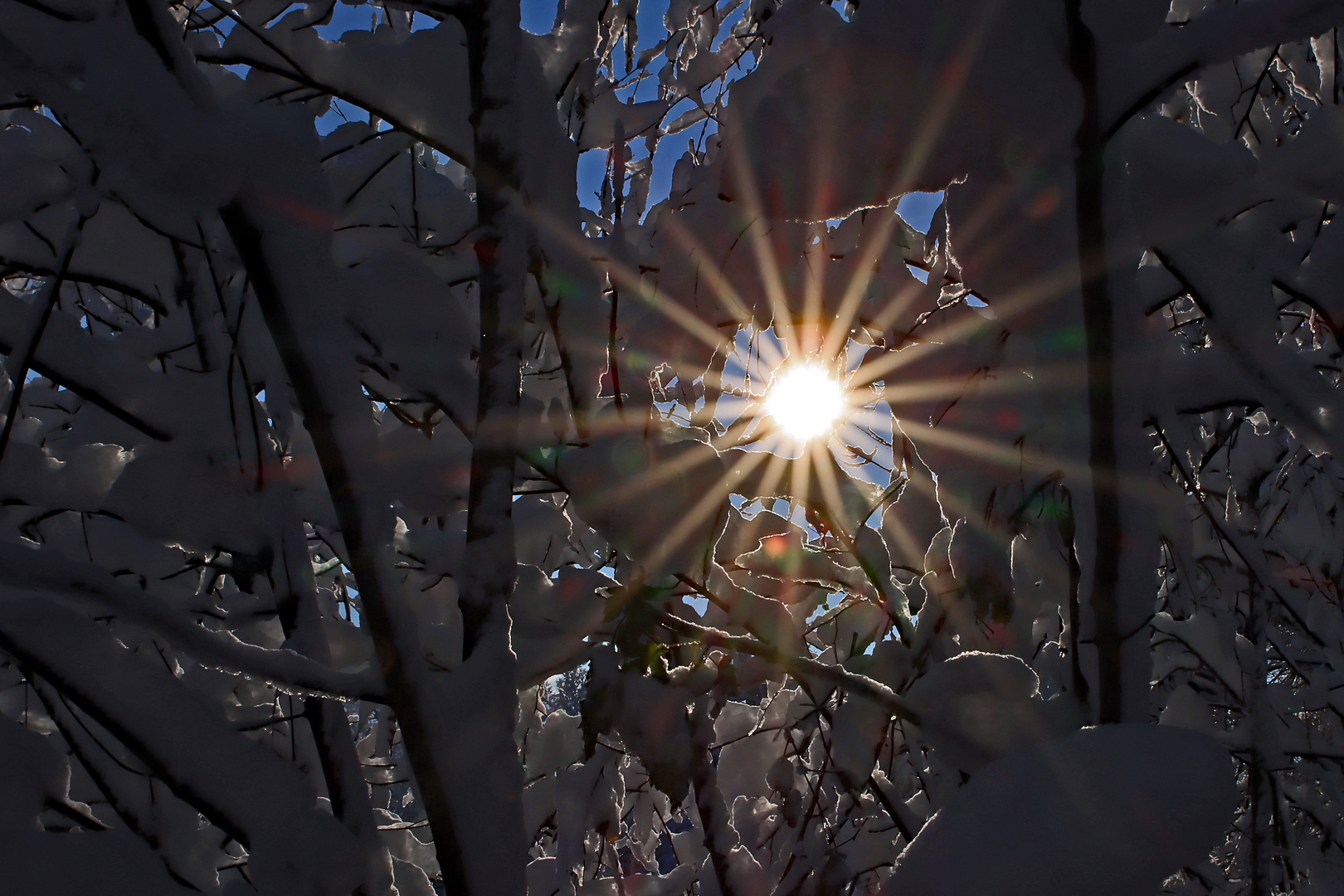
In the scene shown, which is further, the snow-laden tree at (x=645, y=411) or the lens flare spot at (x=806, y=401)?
the lens flare spot at (x=806, y=401)

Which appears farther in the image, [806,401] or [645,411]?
[806,401]

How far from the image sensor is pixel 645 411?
3.29ft

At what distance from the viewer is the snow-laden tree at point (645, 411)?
70 centimetres

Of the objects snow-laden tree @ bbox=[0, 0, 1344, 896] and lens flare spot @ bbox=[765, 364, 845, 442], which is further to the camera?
lens flare spot @ bbox=[765, 364, 845, 442]

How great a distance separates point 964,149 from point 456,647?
4.81 feet

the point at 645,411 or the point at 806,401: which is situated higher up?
the point at 806,401

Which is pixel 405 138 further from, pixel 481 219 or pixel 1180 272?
pixel 1180 272

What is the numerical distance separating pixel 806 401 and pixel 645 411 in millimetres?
603

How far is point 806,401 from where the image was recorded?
1.52 m

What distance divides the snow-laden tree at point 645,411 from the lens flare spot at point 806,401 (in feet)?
0.03

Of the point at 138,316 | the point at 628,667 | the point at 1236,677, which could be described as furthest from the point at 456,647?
the point at 1236,677

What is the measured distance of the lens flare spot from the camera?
1431 millimetres

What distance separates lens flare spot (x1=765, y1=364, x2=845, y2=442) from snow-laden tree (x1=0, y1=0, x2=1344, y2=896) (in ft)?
0.03

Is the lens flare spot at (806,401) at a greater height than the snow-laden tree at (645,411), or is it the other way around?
the lens flare spot at (806,401)
